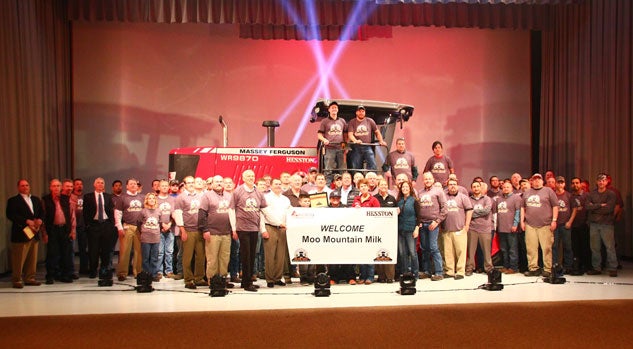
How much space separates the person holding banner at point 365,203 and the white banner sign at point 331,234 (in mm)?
272

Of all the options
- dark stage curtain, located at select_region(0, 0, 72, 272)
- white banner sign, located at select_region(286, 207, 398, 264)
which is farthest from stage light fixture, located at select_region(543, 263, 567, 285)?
dark stage curtain, located at select_region(0, 0, 72, 272)

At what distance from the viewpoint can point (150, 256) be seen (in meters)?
10.6

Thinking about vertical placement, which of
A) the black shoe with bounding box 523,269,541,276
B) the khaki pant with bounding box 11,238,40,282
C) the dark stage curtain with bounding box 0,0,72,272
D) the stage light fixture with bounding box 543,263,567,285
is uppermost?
the dark stage curtain with bounding box 0,0,72,272

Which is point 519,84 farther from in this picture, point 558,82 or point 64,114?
point 64,114

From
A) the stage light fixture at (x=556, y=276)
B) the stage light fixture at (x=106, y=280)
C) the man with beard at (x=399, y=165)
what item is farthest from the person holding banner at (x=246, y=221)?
the stage light fixture at (x=556, y=276)

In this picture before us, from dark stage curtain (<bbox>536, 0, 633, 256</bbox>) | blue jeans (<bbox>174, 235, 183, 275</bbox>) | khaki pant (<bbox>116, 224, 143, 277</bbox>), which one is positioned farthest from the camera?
dark stage curtain (<bbox>536, 0, 633, 256</bbox>)

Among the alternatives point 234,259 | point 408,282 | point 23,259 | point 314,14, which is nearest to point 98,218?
point 23,259

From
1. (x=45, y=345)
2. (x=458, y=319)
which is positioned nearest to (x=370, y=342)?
(x=458, y=319)

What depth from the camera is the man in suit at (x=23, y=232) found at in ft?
33.4

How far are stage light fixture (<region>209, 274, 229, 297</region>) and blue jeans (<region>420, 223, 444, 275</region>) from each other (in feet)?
11.8

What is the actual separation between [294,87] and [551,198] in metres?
7.40

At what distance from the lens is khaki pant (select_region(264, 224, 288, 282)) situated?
988cm

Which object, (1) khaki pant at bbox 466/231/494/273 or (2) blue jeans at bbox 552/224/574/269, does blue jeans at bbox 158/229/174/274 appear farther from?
(2) blue jeans at bbox 552/224/574/269

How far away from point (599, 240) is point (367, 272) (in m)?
4.15
